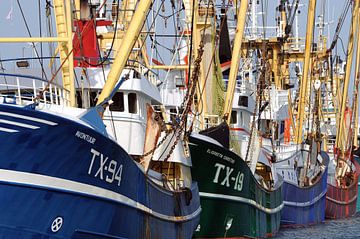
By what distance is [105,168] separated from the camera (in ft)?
50.6

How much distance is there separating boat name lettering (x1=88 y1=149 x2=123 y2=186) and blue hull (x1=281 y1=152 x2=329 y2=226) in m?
18.8

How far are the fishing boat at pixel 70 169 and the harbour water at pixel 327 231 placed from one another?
12.8m

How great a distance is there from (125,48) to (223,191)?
329 inches

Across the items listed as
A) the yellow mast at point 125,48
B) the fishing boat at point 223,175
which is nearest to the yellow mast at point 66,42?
the yellow mast at point 125,48

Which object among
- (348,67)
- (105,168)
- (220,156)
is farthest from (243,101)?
(105,168)

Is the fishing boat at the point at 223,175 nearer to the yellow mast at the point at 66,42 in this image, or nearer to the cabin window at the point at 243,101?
the cabin window at the point at 243,101

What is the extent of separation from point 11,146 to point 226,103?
13190mm

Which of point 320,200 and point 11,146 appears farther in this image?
point 320,200

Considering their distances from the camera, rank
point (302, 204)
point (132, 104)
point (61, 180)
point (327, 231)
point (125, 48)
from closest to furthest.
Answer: point (61, 180), point (125, 48), point (132, 104), point (327, 231), point (302, 204)

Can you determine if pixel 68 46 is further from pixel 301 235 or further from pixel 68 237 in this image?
pixel 301 235

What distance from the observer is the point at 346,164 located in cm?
4459

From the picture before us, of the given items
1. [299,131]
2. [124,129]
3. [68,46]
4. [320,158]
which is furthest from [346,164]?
[68,46]

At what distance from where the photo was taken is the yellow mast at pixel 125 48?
56.0ft

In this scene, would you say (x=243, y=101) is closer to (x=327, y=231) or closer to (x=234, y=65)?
(x=327, y=231)
